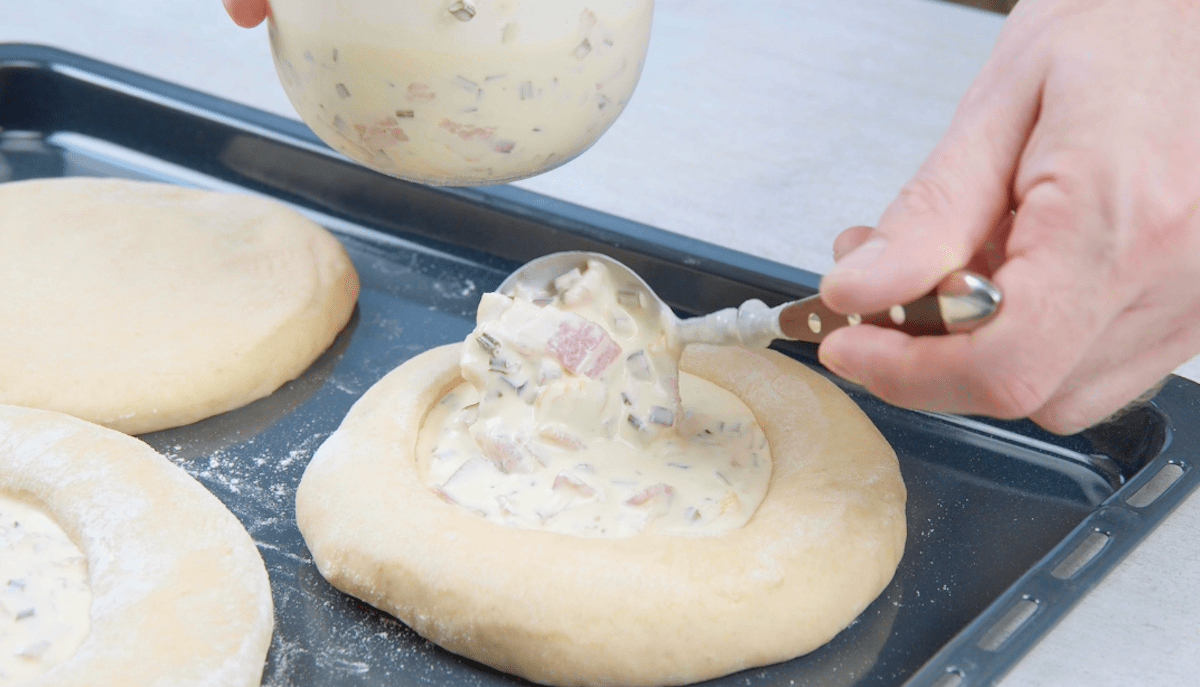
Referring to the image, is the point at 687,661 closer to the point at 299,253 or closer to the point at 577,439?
the point at 577,439

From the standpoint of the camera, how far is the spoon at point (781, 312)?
1.04 meters

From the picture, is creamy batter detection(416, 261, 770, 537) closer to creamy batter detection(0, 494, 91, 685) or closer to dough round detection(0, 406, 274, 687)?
dough round detection(0, 406, 274, 687)

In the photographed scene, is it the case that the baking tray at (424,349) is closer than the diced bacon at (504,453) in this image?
Yes

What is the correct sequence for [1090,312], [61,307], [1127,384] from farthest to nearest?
[61,307] < [1127,384] < [1090,312]

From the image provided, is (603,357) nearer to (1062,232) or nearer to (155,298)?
(1062,232)

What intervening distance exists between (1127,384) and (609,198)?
1.42 metres

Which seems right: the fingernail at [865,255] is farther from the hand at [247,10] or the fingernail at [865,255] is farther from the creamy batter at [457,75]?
the hand at [247,10]

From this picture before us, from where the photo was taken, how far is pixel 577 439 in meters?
1.45

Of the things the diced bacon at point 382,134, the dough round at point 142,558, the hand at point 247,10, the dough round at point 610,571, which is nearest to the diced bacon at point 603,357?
the dough round at point 610,571

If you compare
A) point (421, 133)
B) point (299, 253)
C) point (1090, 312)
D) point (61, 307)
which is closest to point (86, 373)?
point (61, 307)

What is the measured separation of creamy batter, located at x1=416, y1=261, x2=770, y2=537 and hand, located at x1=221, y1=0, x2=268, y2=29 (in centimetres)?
49

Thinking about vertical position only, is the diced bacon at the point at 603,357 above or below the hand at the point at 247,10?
below

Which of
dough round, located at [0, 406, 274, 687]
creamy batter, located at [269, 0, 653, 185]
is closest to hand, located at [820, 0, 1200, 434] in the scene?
creamy batter, located at [269, 0, 653, 185]

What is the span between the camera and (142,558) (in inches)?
48.3
